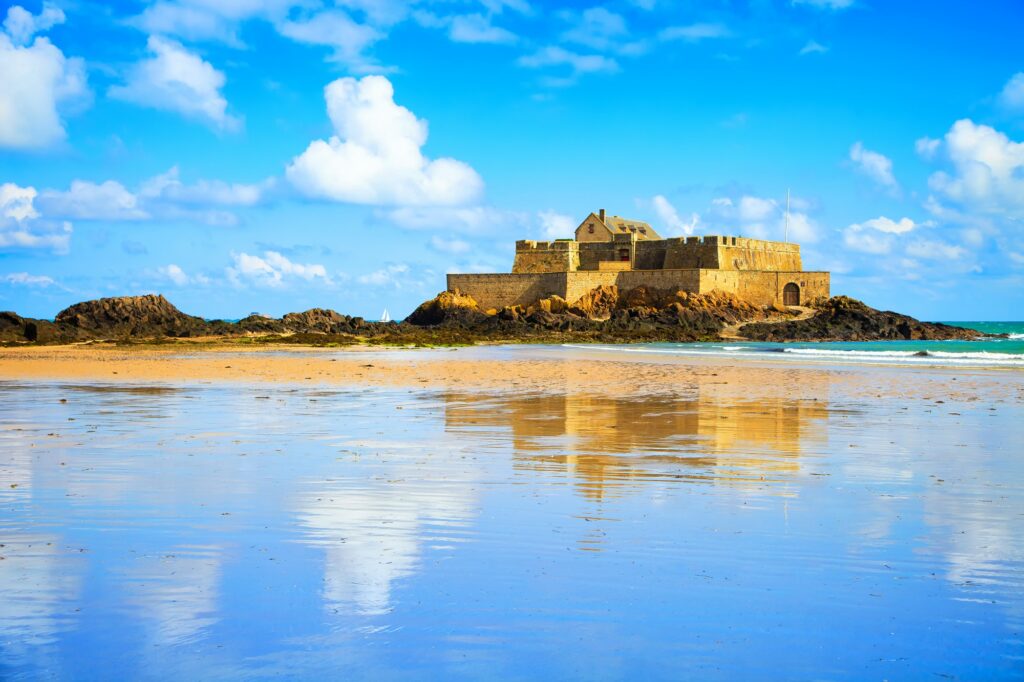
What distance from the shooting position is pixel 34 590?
12.9ft

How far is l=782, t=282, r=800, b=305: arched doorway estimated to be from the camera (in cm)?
5556

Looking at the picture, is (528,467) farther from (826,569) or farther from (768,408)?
(768,408)

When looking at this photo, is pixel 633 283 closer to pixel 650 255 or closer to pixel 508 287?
pixel 650 255

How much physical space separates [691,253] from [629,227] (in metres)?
7.56

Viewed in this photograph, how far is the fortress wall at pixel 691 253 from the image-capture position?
55.9m

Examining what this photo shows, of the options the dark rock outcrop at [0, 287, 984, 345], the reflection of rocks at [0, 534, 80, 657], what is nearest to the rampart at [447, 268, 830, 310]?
the dark rock outcrop at [0, 287, 984, 345]

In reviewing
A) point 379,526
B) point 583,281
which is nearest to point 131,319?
point 583,281

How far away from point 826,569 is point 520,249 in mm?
56431

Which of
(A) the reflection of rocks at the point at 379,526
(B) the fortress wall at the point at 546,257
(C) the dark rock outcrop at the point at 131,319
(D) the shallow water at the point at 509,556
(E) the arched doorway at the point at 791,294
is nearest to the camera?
(D) the shallow water at the point at 509,556

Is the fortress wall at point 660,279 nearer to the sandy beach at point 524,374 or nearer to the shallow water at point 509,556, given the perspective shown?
the sandy beach at point 524,374

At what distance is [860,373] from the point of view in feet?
65.1

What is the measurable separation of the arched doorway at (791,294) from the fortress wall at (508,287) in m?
10.6

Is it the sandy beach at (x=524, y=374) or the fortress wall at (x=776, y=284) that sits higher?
the fortress wall at (x=776, y=284)

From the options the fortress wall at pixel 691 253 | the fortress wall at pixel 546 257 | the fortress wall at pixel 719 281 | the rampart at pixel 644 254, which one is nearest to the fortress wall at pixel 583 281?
the rampart at pixel 644 254
